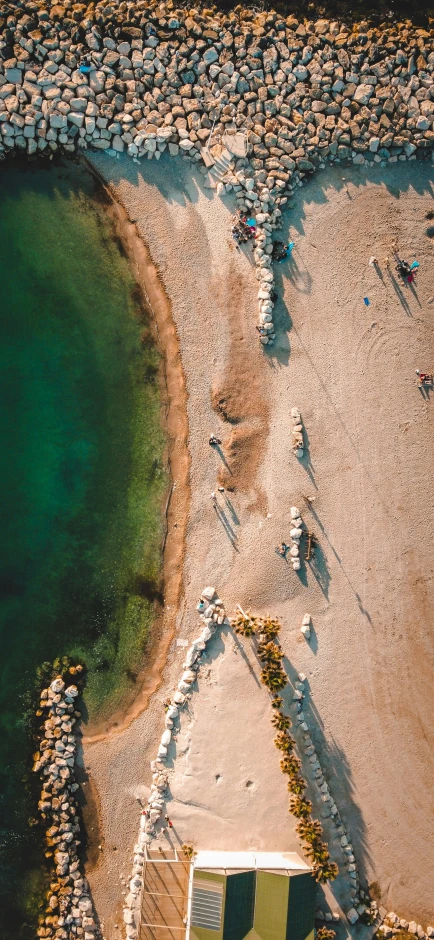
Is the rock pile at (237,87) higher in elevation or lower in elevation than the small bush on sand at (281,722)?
higher

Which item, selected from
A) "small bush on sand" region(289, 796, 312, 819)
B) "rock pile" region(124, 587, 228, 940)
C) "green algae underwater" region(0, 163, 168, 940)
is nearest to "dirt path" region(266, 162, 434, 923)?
"small bush on sand" region(289, 796, 312, 819)

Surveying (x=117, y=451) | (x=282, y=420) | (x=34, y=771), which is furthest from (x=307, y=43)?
(x=34, y=771)

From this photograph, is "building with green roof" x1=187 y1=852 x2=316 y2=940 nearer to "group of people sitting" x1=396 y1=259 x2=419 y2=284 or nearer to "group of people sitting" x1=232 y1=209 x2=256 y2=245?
"group of people sitting" x1=396 y1=259 x2=419 y2=284

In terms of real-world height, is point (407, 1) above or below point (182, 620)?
above

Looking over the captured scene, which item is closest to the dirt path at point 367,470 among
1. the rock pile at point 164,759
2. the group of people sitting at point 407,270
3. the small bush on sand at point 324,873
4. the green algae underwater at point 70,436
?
the group of people sitting at point 407,270

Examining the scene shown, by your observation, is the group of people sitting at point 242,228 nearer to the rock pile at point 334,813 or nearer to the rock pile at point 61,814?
the rock pile at point 334,813

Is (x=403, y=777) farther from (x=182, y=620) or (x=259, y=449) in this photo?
(x=259, y=449)
